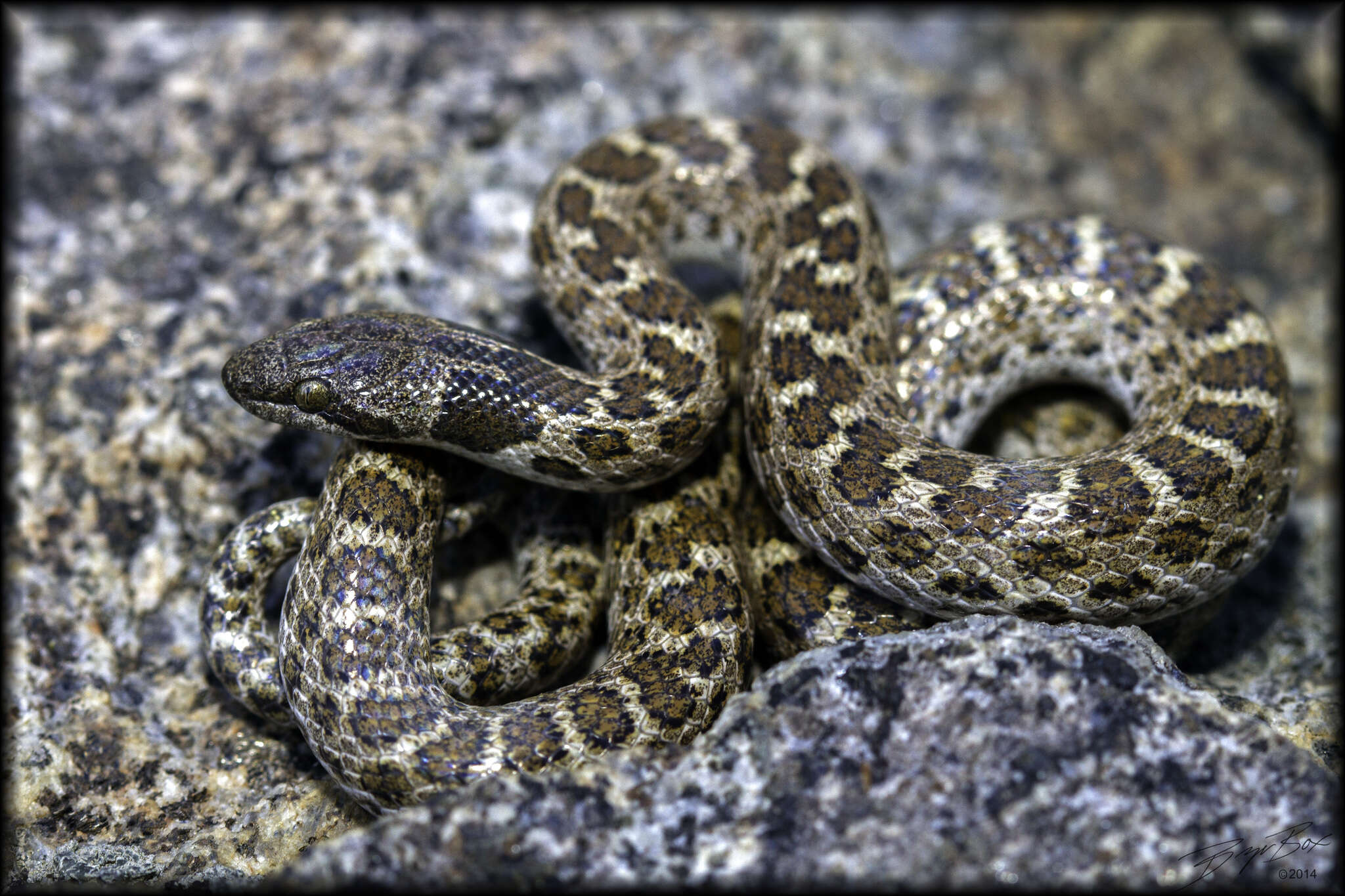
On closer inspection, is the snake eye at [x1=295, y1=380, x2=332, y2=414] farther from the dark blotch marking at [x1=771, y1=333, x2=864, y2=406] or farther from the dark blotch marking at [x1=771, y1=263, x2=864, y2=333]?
the dark blotch marking at [x1=771, y1=263, x2=864, y2=333]

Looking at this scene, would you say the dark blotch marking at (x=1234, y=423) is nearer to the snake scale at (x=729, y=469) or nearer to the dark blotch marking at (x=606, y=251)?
the snake scale at (x=729, y=469)

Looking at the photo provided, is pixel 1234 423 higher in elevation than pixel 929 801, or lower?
higher

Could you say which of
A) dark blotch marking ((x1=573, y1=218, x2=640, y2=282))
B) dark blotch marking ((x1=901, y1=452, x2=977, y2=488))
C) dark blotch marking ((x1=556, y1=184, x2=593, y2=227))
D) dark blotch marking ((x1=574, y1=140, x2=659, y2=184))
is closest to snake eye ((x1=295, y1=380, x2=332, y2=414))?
dark blotch marking ((x1=573, y1=218, x2=640, y2=282))

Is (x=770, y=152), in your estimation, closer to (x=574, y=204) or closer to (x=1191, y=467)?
(x=574, y=204)

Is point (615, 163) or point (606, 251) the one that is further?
point (615, 163)

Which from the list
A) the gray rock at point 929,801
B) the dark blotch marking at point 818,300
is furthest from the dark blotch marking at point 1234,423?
the dark blotch marking at point 818,300

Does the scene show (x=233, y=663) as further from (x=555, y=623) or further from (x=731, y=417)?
(x=731, y=417)
